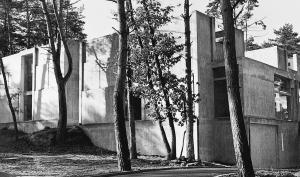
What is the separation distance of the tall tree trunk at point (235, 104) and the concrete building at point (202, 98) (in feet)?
30.1

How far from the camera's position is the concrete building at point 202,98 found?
20.6 meters

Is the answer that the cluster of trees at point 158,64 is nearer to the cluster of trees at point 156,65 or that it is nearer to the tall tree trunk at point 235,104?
the cluster of trees at point 156,65

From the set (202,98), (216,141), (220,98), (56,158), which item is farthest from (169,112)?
(56,158)

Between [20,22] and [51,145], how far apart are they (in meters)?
24.9

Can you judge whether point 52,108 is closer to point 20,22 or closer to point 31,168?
point 31,168

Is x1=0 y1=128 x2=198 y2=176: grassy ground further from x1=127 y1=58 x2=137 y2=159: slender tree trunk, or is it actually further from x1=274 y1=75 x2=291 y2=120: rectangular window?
x1=274 y1=75 x2=291 y2=120: rectangular window

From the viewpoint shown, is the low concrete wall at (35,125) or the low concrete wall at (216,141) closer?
the low concrete wall at (216,141)

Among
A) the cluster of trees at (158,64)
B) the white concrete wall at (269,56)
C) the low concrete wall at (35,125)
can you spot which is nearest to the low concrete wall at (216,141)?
the cluster of trees at (158,64)

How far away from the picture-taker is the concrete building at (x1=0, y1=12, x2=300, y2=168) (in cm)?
2056

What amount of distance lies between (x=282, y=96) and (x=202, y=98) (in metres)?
8.28

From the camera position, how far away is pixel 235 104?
10.7 metres

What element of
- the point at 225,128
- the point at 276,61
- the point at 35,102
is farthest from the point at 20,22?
the point at 225,128

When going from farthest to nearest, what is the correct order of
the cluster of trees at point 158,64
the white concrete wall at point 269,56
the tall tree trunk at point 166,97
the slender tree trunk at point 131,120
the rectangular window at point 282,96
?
the white concrete wall at point 269,56, the rectangular window at point 282,96, the slender tree trunk at point 131,120, the tall tree trunk at point 166,97, the cluster of trees at point 158,64

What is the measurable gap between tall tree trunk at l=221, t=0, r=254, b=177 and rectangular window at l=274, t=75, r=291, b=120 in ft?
46.3
